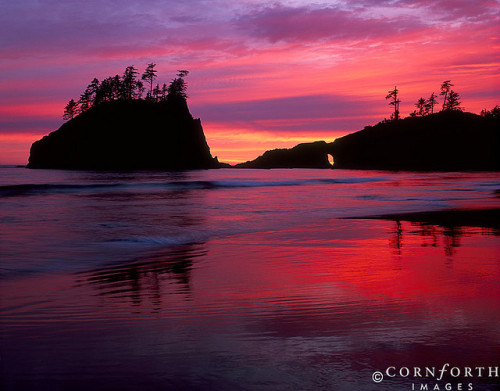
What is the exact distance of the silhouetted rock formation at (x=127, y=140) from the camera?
334 feet

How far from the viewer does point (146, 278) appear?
6.18m

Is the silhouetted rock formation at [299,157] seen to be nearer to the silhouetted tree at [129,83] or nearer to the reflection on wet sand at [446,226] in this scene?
the silhouetted tree at [129,83]

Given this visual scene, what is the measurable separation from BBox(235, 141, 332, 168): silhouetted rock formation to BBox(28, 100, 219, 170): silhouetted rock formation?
150 feet

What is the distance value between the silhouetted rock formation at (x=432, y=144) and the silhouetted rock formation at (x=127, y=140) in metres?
39.7

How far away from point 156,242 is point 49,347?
6.36m

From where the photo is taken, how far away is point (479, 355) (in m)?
3.32

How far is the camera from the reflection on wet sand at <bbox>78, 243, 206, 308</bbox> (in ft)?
17.3

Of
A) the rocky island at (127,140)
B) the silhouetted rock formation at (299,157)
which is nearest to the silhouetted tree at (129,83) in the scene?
the rocky island at (127,140)

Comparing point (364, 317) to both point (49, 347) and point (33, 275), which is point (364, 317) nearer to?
point (49, 347)

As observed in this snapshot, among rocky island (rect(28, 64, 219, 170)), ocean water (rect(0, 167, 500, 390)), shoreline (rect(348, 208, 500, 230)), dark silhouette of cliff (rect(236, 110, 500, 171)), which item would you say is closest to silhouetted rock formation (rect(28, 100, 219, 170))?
rocky island (rect(28, 64, 219, 170))

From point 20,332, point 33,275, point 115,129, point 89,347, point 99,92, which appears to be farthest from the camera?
point 99,92

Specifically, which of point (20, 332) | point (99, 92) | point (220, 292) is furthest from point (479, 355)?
point (99, 92)

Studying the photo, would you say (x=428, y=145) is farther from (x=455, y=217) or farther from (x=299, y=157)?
(x=455, y=217)

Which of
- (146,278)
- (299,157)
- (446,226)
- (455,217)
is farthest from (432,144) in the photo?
(146,278)
